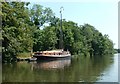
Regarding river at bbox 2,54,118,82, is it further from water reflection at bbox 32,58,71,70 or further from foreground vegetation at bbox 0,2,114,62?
foreground vegetation at bbox 0,2,114,62

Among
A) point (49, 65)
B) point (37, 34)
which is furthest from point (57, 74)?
point (37, 34)

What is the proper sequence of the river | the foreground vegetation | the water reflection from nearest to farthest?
the river, the water reflection, the foreground vegetation

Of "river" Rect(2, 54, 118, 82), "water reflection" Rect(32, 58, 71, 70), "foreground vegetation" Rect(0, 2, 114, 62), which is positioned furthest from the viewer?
"foreground vegetation" Rect(0, 2, 114, 62)

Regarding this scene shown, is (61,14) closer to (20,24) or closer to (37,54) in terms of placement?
(37,54)

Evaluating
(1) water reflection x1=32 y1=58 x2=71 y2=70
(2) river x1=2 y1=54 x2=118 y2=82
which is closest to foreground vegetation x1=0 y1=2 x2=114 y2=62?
(1) water reflection x1=32 y1=58 x2=71 y2=70

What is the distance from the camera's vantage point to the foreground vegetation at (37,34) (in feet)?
121

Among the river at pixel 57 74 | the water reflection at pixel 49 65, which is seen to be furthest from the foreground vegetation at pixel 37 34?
the river at pixel 57 74

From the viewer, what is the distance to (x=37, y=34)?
60125 millimetres

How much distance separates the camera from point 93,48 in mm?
99688

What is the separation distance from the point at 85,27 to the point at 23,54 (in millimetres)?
56909

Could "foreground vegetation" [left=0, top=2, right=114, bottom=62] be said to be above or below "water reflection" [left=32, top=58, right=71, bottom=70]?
above

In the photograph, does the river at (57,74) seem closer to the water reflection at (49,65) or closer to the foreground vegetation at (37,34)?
the water reflection at (49,65)

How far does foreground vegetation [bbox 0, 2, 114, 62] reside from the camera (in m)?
36.8

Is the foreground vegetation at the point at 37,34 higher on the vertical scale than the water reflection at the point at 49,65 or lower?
higher
